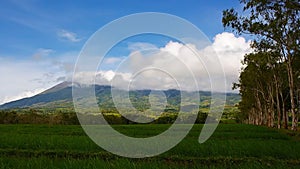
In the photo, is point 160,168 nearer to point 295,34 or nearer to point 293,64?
point 295,34

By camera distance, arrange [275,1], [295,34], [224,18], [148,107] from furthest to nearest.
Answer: [295,34], [224,18], [275,1], [148,107]

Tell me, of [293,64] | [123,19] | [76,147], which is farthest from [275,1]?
[293,64]

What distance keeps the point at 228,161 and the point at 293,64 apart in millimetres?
25515

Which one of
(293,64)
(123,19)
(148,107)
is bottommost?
(148,107)

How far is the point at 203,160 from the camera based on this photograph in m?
10.6

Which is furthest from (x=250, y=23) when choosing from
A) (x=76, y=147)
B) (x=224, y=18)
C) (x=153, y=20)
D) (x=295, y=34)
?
(x=76, y=147)

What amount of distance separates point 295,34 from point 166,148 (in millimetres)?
18302

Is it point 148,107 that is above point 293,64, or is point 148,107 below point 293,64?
below

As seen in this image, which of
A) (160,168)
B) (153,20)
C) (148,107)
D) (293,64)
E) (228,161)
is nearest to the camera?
(160,168)

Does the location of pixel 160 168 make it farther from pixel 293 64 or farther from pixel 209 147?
pixel 293 64

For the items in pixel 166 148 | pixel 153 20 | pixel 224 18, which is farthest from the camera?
pixel 224 18

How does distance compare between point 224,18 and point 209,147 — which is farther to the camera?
point 224,18

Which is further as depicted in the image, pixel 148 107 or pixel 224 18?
pixel 224 18

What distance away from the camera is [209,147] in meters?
12.6
